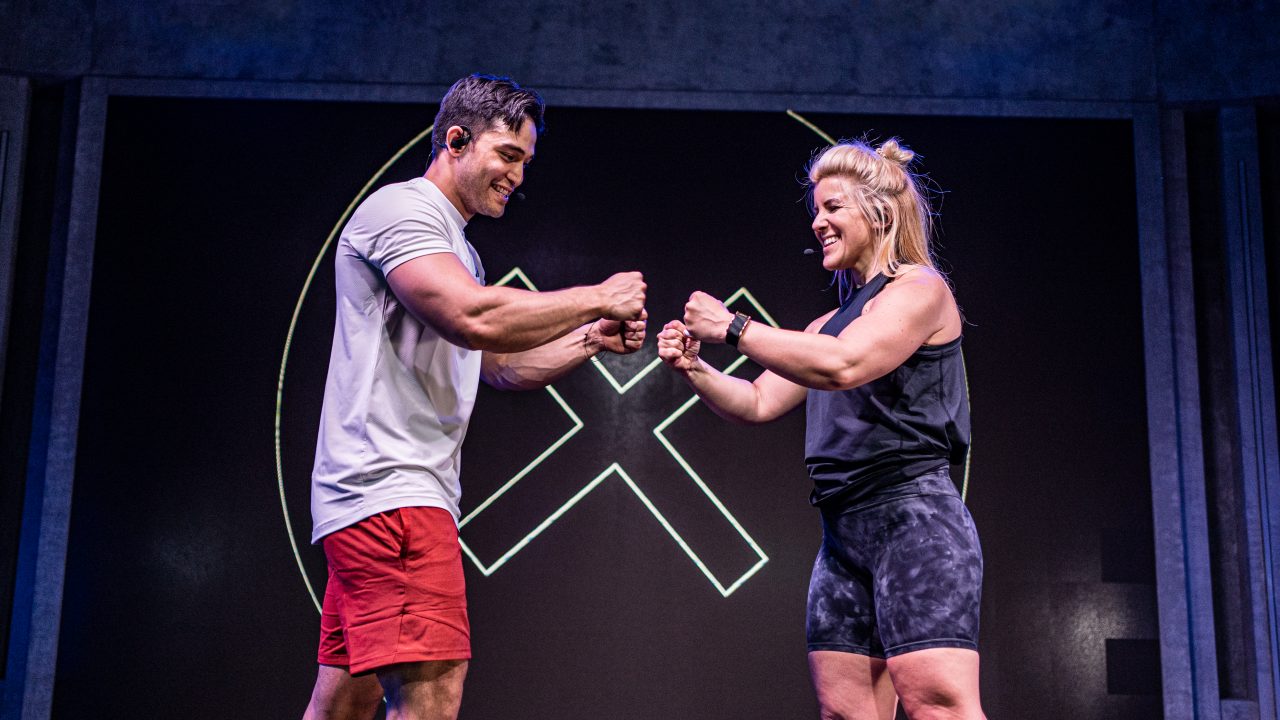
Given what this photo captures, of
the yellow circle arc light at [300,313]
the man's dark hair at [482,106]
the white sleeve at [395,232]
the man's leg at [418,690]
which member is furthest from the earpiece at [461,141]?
the yellow circle arc light at [300,313]

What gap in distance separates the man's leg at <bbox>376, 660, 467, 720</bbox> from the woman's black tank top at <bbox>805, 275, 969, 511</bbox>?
830 millimetres

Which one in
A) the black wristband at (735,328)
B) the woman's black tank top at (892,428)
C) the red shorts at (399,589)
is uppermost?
the black wristband at (735,328)

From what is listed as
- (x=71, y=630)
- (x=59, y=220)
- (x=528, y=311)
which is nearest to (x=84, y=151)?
(x=59, y=220)

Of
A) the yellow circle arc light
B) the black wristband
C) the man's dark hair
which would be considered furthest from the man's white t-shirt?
the yellow circle arc light

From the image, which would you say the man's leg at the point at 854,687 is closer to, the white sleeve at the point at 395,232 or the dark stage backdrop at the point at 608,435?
the white sleeve at the point at 395,232

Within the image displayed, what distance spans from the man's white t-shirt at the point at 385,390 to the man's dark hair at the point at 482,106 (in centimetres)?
25

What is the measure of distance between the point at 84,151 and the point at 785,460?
9.18 ft

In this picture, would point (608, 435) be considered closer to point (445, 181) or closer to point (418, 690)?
point (445, 181)

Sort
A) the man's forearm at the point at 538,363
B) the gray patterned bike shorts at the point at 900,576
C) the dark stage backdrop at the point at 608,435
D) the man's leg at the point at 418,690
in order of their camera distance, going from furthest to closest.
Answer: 1. the dark stage backdrop at the point at 608,435
2. the man's forearm at the point at 538,363
3. the gray patterned bike shorts at the point at 900,576
4. the man's leg at the point at 418,690

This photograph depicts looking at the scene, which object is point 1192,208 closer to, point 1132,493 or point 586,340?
point 1132,493

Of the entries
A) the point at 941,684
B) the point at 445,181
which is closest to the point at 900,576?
the point at 941,684

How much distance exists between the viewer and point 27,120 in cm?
360

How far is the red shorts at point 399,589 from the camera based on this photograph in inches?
59.6

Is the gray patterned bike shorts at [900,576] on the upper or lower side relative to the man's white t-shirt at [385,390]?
lower
